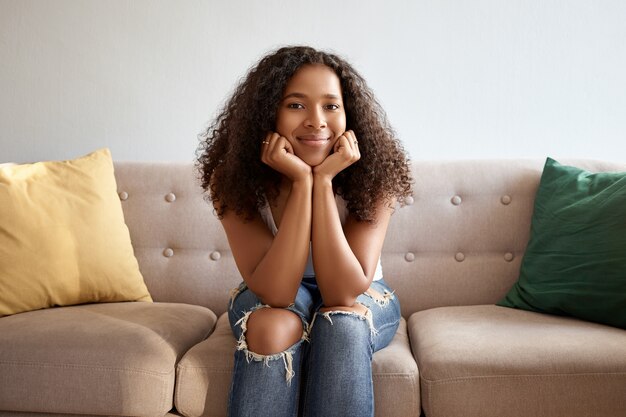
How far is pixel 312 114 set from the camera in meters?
1.72

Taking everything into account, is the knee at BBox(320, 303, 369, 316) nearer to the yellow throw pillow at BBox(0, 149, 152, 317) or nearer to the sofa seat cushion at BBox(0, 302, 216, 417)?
the sofa seat cushion at BBox(0, 302, 216, 417)

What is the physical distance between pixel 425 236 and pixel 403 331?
14.0 inches

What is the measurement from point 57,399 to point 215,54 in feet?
4.46

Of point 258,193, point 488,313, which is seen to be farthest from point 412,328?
point 258,193

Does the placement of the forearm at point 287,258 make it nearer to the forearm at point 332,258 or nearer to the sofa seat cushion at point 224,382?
the forearm at point 332,258

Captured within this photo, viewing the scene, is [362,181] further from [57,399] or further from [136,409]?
[57,399]

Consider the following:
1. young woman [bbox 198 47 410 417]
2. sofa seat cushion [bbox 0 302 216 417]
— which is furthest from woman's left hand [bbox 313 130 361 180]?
sofa seat cushion [bbox 0 302 216 417]

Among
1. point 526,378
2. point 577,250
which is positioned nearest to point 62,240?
point 526,378

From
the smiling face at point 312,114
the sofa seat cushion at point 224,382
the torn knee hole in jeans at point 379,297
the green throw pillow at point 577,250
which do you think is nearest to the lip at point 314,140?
the smiling face at point 312,114

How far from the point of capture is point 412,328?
6.24ft

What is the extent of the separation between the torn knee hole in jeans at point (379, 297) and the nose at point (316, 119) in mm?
424

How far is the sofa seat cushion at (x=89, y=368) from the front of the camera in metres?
1.59

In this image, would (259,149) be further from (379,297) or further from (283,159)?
(379,297)

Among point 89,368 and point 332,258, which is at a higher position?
point 332,258
